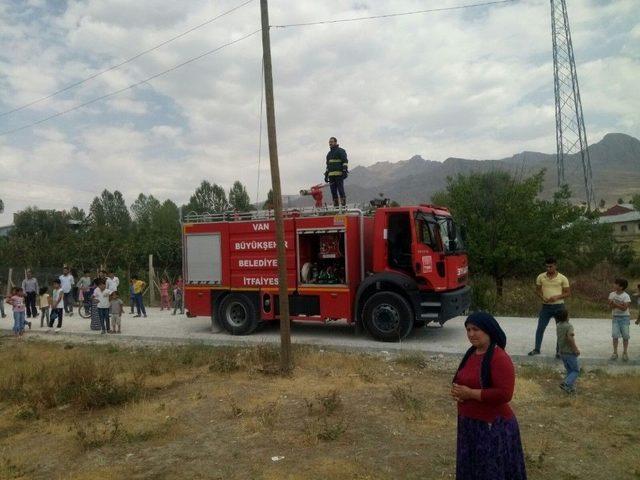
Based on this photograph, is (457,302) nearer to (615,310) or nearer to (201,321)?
(615,310)

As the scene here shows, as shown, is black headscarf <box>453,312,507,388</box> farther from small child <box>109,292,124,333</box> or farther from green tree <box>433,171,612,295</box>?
green tree <box>433,171,612,295</box>

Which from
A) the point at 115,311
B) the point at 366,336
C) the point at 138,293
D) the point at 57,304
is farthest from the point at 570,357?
the point at 138,293

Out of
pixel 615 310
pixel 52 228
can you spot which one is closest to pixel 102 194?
pixel 52 228

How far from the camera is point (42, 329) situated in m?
15.4

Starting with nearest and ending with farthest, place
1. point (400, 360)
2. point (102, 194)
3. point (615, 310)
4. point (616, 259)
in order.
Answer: point (615, 310) < point (400, 360) < point (616, 259) < point (102, 194)

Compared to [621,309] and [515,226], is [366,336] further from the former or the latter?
[515,226]

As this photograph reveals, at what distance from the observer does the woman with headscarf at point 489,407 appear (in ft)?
10.8

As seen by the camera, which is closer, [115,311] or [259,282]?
[259,282]

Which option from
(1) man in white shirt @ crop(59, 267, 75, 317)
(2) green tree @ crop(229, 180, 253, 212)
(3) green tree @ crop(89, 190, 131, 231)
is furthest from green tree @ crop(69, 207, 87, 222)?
(1) man in white shirt @ crop(59, 267, 75, 317)

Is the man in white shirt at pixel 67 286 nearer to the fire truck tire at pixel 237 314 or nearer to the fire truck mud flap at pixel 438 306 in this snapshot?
the fire truck tire at pixel 237 314

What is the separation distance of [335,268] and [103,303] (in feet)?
21.2

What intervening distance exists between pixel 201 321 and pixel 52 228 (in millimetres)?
54259

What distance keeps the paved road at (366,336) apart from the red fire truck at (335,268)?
0.46 meters

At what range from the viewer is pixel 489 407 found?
335 centimetres
